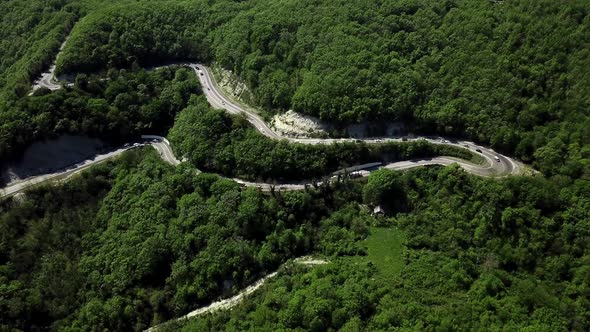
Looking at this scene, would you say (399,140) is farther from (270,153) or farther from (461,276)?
(461,276)

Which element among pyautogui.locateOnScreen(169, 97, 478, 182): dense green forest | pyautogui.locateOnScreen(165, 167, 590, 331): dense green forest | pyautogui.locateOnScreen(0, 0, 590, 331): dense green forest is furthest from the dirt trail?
pyautogui.locateOnScreen(169, 97, 478, 182): dense green forest

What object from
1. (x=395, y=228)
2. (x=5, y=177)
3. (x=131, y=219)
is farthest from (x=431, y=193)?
(x=5, y=177)

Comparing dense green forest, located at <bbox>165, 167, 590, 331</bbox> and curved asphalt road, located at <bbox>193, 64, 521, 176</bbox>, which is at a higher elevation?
curved asphalt road, located at <bbox>193, 64, 521, 176</bbox>

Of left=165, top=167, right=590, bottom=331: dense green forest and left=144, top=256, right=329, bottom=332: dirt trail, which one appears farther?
left=144, top=256, right=329, bottom=332: dirt trail

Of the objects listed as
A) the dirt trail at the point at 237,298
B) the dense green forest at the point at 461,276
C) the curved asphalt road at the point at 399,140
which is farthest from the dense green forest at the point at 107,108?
the dense green forest at the point at 461,276

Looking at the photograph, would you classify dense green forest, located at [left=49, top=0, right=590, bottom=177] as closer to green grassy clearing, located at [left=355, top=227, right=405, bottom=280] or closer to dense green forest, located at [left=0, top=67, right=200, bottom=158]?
dense green forest, located at [left=0, top=67, right=200, bottom=158]

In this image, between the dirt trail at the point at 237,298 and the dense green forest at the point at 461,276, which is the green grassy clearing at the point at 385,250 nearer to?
the dense green forest at the point at 461,276

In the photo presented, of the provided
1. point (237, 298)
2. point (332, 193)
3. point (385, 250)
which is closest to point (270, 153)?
point (332, 193)
